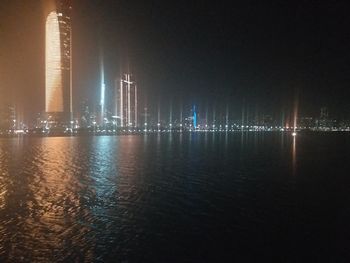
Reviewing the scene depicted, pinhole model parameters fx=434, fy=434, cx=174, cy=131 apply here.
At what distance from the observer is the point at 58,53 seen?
148125 mm

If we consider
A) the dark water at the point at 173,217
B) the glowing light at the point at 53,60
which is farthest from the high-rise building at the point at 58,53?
the dark water at the point at 173,217

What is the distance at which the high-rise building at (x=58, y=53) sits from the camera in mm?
142625

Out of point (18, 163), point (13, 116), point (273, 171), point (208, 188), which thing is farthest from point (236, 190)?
point (13, 116)

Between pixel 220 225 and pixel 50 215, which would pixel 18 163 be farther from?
pixel 220 225

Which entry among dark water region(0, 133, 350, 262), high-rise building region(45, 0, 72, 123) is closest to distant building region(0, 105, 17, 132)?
high-rise building region(45, 0, 72, 123)

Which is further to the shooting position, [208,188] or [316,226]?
[208,188]

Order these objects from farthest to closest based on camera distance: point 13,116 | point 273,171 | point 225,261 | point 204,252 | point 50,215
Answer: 1. point 13,116
2. point 273,171
3. point 50,215
4. point 204,252
5. point 225,261

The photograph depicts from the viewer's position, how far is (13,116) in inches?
6353

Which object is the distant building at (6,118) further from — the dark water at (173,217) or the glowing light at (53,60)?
the dark water at (173,217)

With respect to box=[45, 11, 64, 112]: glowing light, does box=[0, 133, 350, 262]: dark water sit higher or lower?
lower

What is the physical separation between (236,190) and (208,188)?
161cm

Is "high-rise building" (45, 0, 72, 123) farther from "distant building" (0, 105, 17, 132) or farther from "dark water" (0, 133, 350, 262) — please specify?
"dark water" (0, 133, 350, 262)

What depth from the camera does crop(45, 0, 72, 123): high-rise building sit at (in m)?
143

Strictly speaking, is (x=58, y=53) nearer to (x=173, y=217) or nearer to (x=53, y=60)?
(x=53, y=60)
